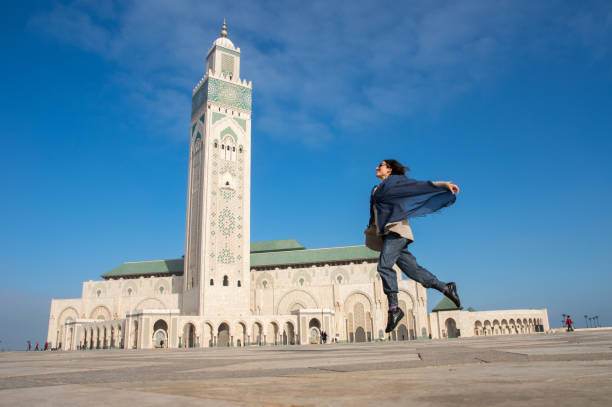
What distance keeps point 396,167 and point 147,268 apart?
52172 mm

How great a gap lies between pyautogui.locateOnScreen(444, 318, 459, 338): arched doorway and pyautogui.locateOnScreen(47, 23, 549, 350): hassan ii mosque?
13cm

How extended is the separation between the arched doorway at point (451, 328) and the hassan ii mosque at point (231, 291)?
13cm

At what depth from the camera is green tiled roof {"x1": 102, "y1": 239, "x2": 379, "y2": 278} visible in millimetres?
48875

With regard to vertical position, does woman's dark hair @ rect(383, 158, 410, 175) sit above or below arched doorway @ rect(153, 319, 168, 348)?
above

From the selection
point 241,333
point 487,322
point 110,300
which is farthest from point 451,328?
point 110,300

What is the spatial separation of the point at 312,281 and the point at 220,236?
12.0m

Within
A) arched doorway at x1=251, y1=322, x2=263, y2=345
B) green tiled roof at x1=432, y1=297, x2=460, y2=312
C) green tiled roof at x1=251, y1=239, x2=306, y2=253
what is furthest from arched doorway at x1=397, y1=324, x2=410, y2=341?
green tiled roof at x1=251, y1=239, x2=306, y2=253

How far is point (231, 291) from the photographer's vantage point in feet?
132

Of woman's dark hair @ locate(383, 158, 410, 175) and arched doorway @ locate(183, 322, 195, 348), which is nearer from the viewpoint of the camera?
woman's dark hair @ locate(383, 158, 410, 175)

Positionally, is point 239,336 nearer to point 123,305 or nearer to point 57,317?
point 123,305

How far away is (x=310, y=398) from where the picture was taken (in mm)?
1704

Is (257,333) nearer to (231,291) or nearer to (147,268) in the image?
(231,291)

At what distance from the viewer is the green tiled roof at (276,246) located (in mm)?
54031

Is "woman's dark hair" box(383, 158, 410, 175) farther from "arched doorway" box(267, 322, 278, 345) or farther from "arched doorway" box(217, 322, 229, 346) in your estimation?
"arched doorway" box(217, 322, 229, 346)
